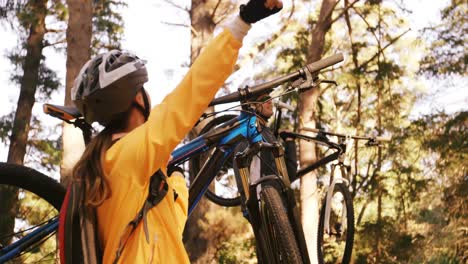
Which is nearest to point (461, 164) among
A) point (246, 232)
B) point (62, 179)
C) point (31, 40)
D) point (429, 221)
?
point (429, 221)

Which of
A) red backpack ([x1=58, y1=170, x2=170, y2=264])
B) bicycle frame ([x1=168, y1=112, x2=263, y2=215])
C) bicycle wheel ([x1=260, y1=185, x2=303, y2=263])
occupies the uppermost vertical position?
bicycle frame ([x1=168, y1=112, x2=263, y2=215])

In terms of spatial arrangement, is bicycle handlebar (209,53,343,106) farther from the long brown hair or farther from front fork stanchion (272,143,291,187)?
the long brown hair

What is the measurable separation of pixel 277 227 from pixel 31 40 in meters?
9.99

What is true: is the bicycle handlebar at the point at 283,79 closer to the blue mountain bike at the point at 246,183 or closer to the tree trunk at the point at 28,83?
the blue mountain bike at the point at 246,183

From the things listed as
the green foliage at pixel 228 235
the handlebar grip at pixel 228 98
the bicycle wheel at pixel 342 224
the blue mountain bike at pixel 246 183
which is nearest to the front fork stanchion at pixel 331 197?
the bicycle wheel at pixel 342 224

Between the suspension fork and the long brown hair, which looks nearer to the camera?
the long brown hair

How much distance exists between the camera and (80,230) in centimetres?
168

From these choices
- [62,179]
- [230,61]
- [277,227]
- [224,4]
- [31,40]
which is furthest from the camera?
[31,40]

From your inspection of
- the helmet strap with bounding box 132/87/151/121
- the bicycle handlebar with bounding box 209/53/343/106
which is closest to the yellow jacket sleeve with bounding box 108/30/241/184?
the helmet strap with bounding box 132/87/151/121

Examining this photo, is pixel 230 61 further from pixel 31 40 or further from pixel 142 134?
pixel 31 40

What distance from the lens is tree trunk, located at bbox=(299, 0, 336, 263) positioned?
27.2ft

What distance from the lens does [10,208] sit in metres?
3.68

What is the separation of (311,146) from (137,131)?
23.7ft

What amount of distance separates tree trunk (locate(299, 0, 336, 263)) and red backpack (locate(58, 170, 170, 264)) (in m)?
6.64
